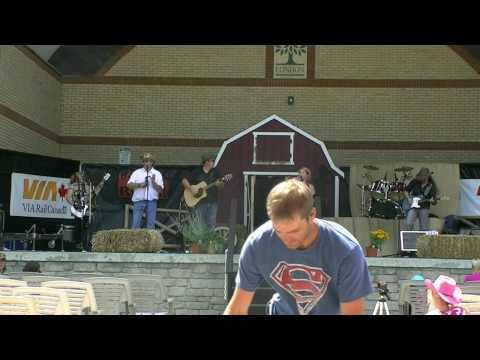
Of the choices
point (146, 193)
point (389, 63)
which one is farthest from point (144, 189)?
point (389, 63)

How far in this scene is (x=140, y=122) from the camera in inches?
758

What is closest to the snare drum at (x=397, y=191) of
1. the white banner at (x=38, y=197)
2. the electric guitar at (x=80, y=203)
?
the electric guitar at (x=80, y=203)

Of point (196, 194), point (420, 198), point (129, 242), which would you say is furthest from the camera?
point (420, 198)

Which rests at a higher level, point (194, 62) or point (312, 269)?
point (194, 62)

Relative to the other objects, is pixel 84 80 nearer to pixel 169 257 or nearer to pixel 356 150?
pixel 356 150

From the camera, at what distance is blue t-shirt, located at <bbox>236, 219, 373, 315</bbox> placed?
312 cm

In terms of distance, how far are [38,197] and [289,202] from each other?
1370 cm

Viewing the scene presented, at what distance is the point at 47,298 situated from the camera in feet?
17.1

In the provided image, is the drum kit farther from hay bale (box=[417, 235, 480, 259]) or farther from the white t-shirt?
hay bale (box=[417, 235, 480, 259])

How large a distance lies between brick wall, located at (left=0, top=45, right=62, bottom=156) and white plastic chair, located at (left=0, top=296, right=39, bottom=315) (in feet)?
37.4

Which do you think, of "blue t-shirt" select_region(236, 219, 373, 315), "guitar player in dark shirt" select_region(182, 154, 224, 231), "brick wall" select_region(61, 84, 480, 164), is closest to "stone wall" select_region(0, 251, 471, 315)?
"guitar player in dark shirt" select_region(182, 154, 224, 231)

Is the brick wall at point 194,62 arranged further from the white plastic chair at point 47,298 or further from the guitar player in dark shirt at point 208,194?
the white plastic chair at point 47,298

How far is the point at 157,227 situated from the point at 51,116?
4385mm

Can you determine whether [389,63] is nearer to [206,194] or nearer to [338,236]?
[206,194]
